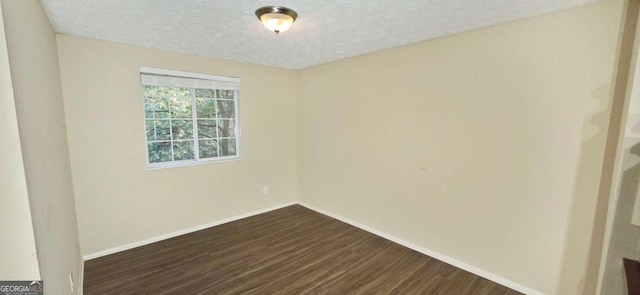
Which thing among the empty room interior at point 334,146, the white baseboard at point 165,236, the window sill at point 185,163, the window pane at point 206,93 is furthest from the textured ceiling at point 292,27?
the white baseboard at point 165,236

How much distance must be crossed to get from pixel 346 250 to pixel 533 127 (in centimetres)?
204

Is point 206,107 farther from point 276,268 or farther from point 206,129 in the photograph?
point 276,268

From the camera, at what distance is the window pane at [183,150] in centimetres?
312

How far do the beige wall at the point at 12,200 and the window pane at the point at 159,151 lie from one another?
8.07 ft

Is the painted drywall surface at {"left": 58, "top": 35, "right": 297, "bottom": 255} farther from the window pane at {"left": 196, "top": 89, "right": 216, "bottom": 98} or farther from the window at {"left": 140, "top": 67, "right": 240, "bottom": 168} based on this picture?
the window pane at {"left": 196, "top": 89, "right": 216, "bottom": 98}

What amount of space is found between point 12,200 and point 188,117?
2665 millimetres

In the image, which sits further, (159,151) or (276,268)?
(159,151)

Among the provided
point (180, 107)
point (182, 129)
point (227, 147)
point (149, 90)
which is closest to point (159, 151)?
point (182, 129)

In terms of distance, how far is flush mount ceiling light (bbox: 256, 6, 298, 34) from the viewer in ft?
5.86

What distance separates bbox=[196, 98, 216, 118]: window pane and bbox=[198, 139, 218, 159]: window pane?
0.33 metres

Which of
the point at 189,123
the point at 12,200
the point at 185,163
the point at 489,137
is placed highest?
the point at 189,123

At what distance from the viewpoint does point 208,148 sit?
337 cm

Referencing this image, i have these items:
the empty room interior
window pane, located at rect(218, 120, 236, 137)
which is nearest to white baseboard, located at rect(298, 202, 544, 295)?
the empty room interior

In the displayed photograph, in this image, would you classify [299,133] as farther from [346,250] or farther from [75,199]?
[75,199]
